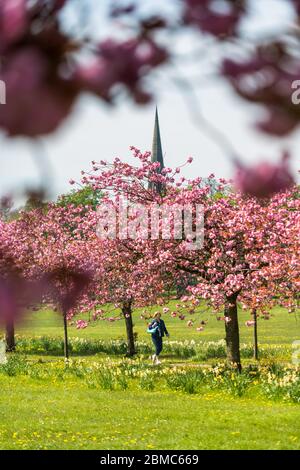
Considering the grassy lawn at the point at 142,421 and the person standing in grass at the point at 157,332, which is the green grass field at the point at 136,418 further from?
the person standing in grass at the point at 157,332

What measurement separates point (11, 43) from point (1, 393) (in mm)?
14703

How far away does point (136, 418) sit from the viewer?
11508 millimetres

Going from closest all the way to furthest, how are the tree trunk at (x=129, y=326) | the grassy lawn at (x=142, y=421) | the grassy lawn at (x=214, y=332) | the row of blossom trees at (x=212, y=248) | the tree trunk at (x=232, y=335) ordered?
the grassy lawn at (x=142, y=421)
the row of blossom trees at (x=212, y=248)
the tree trunk at (x=232, y=335)
the tree trunk at (x=129, y=326)
the grassy lawn at (x=214, y=332)

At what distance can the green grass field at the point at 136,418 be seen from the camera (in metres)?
9.63

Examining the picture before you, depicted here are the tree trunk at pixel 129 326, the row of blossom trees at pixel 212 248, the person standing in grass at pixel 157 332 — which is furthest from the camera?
the tree trunk at pixel 129 326

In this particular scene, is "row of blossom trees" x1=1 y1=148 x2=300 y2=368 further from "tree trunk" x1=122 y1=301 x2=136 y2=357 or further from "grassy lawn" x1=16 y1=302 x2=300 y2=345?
"grassy lawn" x1=16 y1=302 x2=300 y2=345

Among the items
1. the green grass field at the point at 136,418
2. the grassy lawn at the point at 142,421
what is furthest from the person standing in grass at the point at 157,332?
the grassy lawn at the point at 142,421

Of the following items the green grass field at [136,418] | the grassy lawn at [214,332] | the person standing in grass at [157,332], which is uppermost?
the person standing in grass at [157,332]

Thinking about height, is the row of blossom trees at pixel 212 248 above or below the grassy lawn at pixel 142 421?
above

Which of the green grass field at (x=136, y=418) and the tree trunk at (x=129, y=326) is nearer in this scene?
the green grass field at (x=136, y=418)
